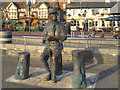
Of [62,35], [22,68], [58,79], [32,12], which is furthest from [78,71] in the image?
[32,12]

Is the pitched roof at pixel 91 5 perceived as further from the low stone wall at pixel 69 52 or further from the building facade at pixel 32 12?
the low stone wall at pixel 69 52

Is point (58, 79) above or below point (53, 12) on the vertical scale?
below

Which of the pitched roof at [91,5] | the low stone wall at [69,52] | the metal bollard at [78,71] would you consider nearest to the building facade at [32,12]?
the pitched roof at [91,5]

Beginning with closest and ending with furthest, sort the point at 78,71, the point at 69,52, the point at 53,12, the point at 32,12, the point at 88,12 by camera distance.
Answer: the point at 78,71
the point at 53,12
the point at 69,52
the point at 88,12
the point at 32,12

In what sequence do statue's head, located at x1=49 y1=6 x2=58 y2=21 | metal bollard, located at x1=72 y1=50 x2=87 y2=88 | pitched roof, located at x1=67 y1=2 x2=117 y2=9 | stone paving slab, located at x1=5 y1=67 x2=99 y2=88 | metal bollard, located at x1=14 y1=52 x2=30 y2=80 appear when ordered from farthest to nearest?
pitched roof, located at x1=67 y1=2 x2=117 y2=9
metal bollard, located at x1=14 y1=52 x2=30 y2=80
statue's head, located at x1=49 y1=6 x2=58 y2=21
stone paving slab, located at x1=5 y1=67 x2=99 y2=88
metal bollard, located at x1=72 y1=50 x2=87 y2=88

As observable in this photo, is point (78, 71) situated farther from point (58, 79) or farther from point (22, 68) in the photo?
point (22, 68)

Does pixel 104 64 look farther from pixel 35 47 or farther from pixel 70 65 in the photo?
pixel 35 47

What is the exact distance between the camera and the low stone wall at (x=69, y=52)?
7113 millimetres

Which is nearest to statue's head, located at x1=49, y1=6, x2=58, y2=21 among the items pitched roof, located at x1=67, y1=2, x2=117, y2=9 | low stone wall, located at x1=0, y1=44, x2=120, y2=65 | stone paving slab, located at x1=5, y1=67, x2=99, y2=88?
stone paving slab, located at x1=5, y1=67, x2=99, y2=88

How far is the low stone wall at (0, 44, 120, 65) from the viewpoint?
7113 millimetres

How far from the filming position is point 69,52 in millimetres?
7773

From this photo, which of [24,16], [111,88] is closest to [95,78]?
[111,88]

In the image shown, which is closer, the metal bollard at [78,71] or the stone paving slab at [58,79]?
the metal bollard at [78,71]

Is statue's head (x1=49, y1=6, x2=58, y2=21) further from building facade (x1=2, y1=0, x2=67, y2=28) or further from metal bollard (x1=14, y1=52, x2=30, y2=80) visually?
building facade (x1=2, y1=0, x2=67, y2=28)
